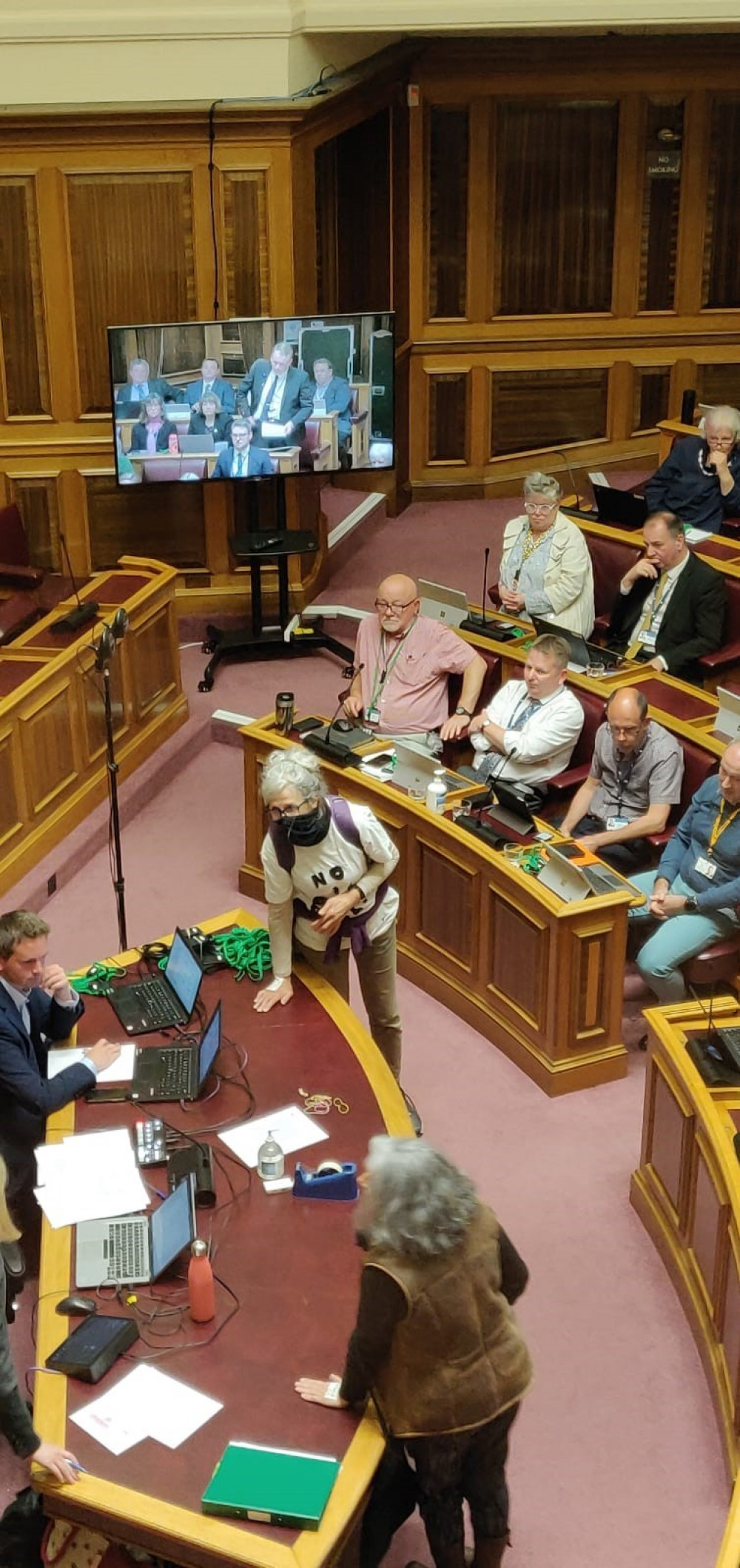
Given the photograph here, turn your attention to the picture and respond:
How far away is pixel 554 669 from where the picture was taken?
6.50 m

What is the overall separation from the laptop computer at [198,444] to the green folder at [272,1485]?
6039 millimetres

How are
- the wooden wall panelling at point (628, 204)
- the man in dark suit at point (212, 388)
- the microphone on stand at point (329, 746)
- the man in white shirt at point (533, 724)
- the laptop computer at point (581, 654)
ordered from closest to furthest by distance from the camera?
the man in white shirt at point (533, 724) → the microphone on stand at point (329, 746) → the laptop computer at point (581, 654) → the man in dark suit at point (212, 388) → the wooden wall panelling at point (628, 204)

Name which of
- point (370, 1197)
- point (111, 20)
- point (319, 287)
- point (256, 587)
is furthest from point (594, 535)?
point (370, 1197)

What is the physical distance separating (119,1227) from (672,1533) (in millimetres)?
1553

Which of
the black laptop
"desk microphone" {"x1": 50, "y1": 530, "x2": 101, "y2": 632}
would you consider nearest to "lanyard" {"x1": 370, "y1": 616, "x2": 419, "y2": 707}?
"desk microphone" {"x1": 50, "y1": 530, "x2": 101, "y2": 632}

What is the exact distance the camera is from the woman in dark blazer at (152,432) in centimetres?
852

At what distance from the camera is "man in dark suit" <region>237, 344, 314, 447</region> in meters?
8.54

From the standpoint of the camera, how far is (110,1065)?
15.3 feet

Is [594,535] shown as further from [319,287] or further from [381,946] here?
[381,946]

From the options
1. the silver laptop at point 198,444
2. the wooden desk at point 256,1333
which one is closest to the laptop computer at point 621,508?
the silver laptop at point 198,444

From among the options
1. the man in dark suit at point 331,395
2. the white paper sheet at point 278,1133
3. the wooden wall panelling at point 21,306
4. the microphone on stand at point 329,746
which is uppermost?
the wooden wall panelling at point 21,306

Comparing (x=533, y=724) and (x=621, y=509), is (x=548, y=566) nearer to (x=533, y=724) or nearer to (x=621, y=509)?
(x=621, y=509)

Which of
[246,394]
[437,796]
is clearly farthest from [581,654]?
[246,394]

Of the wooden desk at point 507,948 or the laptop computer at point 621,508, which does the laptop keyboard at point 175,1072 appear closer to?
the wooden desk at point 507,948
